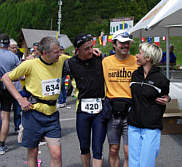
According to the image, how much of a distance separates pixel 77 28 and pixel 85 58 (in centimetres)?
7418

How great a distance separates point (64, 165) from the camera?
4.46 m

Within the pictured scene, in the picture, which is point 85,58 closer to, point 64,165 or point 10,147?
point 64,165

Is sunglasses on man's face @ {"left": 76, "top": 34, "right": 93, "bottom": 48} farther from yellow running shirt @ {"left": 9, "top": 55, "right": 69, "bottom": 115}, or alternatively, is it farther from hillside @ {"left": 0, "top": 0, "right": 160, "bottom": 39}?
hillside @ {"left": 0, "top": 0, "right": 160, "bottom": 39}

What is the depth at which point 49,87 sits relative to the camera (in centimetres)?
341

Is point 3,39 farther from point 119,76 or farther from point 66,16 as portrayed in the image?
point 66,16

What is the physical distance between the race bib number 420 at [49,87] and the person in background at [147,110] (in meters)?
A: 0.99

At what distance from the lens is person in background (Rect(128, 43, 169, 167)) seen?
9.52 ft

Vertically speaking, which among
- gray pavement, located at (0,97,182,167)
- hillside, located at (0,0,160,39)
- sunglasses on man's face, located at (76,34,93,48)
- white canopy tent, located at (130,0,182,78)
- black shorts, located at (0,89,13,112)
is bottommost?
gray pavement, located at (0,97,182,167)

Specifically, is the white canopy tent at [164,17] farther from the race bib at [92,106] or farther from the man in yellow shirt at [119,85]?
the race bib at [92,106]

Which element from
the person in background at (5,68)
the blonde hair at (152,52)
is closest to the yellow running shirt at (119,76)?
the blonde hair at (152,52)

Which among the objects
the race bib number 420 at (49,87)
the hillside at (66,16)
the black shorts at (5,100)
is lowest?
the black shorts at (5,100)

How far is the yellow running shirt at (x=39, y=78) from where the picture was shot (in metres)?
3.38

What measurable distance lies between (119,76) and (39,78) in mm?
930

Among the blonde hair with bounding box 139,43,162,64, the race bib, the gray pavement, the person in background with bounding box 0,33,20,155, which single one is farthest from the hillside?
the blonde hair with bounding box 139,43,162,64
